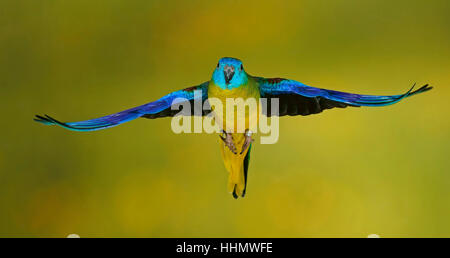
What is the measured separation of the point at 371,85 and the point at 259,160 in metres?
0.58

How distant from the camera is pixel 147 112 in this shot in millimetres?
1336

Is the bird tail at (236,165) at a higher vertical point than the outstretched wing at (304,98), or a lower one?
lower

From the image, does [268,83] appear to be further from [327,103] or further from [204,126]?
[204,126]

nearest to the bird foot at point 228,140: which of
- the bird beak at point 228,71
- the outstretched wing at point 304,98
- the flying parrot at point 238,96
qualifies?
the flying parrot at point 238,96

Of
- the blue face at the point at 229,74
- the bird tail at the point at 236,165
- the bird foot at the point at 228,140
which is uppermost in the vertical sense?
the blue face at the point at 229,74

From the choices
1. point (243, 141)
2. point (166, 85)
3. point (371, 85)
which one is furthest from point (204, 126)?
point (371, 85)

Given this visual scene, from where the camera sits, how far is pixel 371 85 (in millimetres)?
2023

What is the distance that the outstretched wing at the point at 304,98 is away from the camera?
127 centimetres

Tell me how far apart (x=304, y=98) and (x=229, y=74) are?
11.5 inches

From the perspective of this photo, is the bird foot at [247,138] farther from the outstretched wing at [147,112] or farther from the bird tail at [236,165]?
the outstretched wing at [147,112]

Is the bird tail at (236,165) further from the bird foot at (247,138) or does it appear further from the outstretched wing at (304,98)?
the outstretched wing at (304,98)

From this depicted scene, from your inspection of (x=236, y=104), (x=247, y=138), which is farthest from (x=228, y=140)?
(x=236, y=104)

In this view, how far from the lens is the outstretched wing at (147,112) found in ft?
4.06

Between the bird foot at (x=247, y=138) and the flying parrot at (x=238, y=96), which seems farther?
the bird foot at (x=247, y=138)
